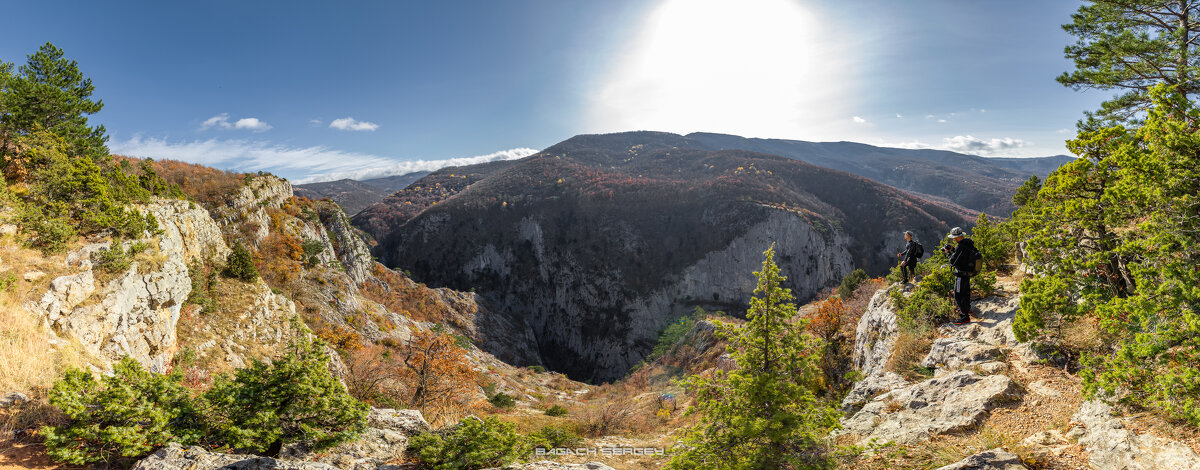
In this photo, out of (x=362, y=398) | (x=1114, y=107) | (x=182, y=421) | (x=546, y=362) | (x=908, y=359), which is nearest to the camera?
(x=182, y=421)

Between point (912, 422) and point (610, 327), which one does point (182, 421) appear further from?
point (610, 327)

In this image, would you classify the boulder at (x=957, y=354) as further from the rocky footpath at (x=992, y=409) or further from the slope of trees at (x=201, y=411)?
the slope of trees at (x=201, y=411)

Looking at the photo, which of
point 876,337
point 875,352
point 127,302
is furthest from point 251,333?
point 876,337

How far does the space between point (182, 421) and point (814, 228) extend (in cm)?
7147

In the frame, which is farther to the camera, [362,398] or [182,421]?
[362,398]

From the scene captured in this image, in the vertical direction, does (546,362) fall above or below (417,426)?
below

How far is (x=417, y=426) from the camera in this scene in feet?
23.4

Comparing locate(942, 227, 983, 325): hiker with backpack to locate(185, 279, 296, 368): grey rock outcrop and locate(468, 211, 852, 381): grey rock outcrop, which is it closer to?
locate(185, 279, 296, 368): grey rock outcrop

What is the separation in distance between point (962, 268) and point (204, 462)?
1387 cm

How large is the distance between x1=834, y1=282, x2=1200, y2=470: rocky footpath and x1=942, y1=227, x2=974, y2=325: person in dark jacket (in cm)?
36

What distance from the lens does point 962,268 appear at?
9.12 meters

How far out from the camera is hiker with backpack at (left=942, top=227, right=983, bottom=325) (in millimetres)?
9047

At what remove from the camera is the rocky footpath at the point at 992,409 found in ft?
14.8

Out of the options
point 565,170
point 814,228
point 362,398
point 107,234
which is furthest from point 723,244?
point 107,234
